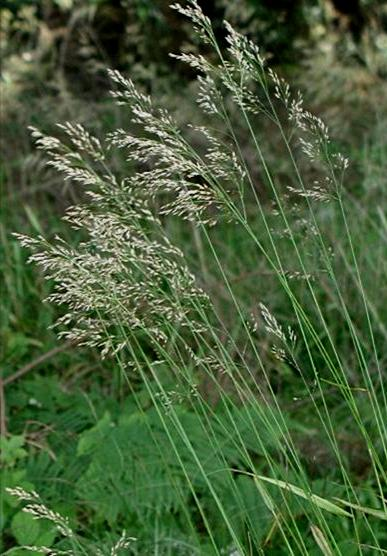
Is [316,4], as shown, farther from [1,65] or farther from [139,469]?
[139,469]

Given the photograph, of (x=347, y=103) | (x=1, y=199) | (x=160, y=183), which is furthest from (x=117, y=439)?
(x=347, y=103)

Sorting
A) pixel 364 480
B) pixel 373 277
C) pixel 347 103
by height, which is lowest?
pixel 364 480

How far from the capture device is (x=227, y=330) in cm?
278

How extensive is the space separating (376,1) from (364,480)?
3830mm

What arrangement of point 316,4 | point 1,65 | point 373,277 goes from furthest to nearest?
1. point 316,4
2. point 1,65
3. point 373,277

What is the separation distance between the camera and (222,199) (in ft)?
Result: 5.89

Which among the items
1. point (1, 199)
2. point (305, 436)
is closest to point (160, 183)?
point (305, 436)

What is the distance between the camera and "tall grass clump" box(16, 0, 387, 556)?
5.93 feet

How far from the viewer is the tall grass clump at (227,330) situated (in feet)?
5.93

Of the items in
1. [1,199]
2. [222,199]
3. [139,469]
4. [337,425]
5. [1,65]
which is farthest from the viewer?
[1,65]

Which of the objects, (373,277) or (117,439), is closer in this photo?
(117,439)

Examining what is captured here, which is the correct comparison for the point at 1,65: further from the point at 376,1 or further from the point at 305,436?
the point at 305,436

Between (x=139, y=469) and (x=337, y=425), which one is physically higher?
(x=139, y=469)

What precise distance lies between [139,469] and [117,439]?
0.13m
